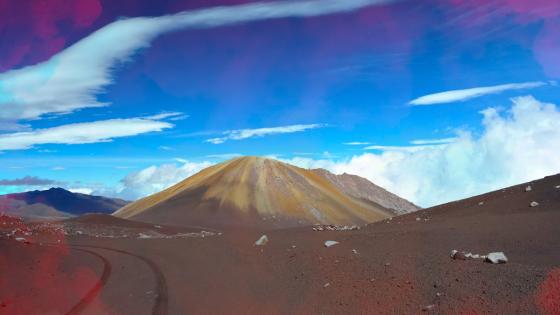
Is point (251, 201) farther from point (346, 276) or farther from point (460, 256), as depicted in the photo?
point (460, 256)

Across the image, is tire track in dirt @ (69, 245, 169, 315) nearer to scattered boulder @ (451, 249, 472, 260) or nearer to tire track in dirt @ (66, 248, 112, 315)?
tire track in dirt @ (66, 248, 112, 315)

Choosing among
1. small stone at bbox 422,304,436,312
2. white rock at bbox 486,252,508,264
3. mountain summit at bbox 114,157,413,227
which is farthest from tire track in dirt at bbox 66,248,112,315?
mountain summit at bbox 114,157,413,227

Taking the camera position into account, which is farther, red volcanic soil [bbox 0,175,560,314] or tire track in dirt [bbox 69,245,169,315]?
tire track in dirt [bbox 69,245,169,315]

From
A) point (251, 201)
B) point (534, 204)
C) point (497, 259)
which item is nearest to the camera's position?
point (497, 259)

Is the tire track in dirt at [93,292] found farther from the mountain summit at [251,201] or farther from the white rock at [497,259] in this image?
the mountain summit at [251,201]

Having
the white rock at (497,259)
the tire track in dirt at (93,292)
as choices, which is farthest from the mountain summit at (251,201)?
the white rock at (497,259)

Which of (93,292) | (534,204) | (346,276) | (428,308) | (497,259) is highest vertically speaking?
(534,204)

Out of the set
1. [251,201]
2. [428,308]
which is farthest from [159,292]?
[251,201]
